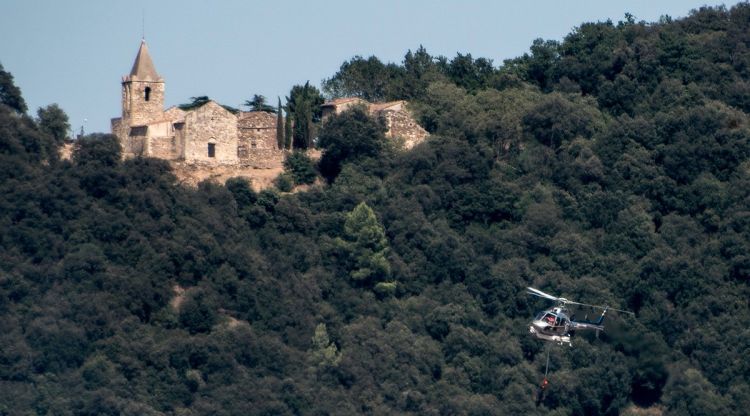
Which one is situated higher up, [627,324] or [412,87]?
[412,87]

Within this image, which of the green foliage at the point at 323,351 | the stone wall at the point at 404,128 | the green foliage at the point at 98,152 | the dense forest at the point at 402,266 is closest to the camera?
the dense forest at the point at 402,266

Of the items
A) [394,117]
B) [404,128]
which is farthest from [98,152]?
[404,128]

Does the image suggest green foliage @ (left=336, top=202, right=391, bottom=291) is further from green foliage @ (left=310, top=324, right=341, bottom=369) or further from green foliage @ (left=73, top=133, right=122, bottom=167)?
green foliage @ (left=73, top=133, right=122, bottom=167)

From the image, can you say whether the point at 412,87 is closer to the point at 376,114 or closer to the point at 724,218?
the point at 376,114

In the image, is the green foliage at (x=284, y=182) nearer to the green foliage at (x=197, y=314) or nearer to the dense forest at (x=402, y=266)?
the dense forest at (x=402, y=266)

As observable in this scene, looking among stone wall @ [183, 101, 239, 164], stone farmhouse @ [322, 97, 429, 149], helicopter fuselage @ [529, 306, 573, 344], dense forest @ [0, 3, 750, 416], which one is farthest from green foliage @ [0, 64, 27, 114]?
helicopter fuselage @ [529, 306, 573, 344]

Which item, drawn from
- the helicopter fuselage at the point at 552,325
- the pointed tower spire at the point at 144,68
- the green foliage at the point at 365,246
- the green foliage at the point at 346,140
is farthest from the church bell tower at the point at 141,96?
the helicopter fuselage at the point at 552,325

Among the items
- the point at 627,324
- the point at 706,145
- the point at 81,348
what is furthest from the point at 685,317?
the point at 81,348

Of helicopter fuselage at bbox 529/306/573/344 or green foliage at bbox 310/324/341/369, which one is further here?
green foliage at bbox 310/324/341/369
